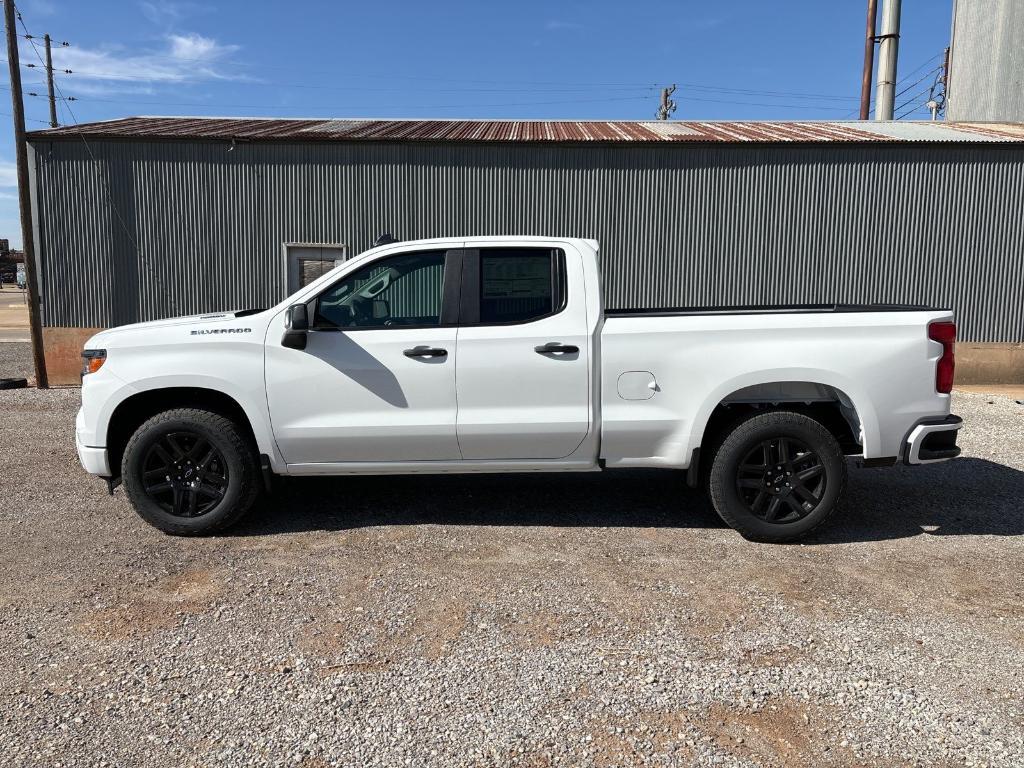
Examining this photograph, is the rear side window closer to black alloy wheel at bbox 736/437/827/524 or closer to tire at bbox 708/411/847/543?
tire at bbox 708/411/847/543

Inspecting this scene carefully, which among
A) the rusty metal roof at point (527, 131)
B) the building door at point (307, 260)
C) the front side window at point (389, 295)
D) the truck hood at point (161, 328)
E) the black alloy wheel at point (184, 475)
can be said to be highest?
the rusty metal roof at point (527, 131)

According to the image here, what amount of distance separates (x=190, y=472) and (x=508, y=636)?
98.9 inches

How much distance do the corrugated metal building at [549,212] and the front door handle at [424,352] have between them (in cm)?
732

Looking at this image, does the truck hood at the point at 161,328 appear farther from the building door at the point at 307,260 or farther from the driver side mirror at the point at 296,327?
the building door at the point at 307,260

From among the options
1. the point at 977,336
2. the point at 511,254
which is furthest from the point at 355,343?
the point at 977,336

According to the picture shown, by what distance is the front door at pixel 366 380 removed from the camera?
4496 mm

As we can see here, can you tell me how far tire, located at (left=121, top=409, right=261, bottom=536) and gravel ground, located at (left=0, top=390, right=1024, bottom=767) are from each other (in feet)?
0.57

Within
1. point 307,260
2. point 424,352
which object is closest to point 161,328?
point 424,352

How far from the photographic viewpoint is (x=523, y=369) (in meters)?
4.50

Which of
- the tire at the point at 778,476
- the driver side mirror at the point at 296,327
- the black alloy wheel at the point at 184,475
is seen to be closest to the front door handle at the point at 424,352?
the driver side mirror at the point at 296,327

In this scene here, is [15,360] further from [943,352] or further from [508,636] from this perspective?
[943,352]

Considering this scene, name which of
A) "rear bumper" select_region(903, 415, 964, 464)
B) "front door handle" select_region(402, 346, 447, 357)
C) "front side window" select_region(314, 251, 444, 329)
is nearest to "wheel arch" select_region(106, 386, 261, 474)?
"front side window" select_region(314, 251, 444, 329)

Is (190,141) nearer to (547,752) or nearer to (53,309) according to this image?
(53,309)

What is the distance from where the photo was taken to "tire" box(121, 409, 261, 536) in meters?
4.55
